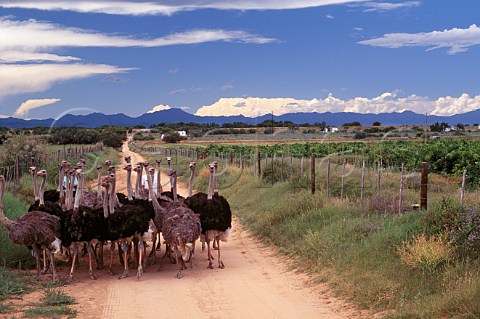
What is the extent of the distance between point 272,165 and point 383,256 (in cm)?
1280

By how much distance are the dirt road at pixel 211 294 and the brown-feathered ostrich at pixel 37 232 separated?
0.84m

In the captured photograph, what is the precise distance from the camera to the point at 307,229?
1373 centimetres

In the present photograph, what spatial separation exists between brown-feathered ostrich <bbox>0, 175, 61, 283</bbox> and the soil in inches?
24.1

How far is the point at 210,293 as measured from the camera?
10352mm

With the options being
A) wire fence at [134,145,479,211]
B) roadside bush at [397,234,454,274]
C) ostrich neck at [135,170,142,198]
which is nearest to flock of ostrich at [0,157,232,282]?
ostrich neck at [135,170,142,198]

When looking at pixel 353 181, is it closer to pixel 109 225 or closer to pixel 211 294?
pixel 109 225

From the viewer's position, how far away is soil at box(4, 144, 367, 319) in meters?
9.17

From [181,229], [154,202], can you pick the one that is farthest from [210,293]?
[154,202]

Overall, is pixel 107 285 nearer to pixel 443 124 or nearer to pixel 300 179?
pixel 300 179

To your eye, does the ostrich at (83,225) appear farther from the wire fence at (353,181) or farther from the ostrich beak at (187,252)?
the wire fence at (353,181)

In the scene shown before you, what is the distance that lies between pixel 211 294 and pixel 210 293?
0.07 m

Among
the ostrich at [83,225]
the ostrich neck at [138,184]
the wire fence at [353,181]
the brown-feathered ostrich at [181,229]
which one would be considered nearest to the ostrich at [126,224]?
the ostrich at [83,225]

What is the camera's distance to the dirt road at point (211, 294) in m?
9.17

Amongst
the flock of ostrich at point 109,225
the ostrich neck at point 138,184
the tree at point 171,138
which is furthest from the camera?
the tree at point 171,138
